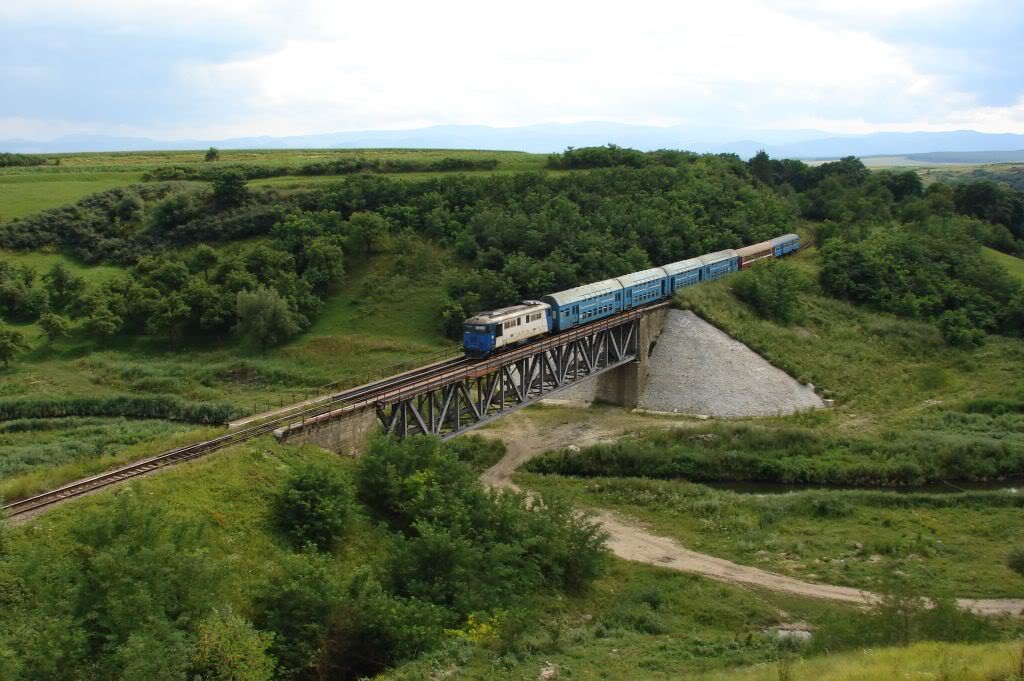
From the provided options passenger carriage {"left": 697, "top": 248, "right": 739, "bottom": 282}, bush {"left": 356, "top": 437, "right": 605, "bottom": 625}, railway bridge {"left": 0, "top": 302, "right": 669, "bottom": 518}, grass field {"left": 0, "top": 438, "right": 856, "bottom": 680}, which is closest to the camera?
grass field {"left": 0, "top": 438, "right": 856, "bottom": 680}

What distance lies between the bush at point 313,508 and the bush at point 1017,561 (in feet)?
87.7

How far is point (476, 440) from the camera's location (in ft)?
167

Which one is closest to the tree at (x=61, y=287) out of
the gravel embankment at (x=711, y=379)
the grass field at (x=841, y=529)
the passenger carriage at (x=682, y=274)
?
the grass field at (x=841, y=529)

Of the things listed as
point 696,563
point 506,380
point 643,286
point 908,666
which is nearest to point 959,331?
point 643,286

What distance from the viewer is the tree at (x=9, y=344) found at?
191 feet

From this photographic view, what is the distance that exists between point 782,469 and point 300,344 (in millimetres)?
39919

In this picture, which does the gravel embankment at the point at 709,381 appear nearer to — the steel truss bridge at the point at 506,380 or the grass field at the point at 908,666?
the steel truss bridge at the point at 506,380

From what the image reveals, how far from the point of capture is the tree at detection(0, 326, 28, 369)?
58334 millimetres

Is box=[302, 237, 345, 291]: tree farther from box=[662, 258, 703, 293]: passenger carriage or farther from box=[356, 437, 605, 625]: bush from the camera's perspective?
box=[356, 437, 605, 625]: bush

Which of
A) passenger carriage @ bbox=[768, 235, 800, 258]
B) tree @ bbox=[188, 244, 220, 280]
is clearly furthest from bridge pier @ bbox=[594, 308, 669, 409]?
tree @ bbox=[188, 244, 220, 280]

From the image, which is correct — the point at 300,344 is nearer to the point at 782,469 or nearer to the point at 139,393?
the point at 139,393

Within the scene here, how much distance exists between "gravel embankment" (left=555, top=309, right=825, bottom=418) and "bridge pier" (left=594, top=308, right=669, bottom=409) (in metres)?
0.53

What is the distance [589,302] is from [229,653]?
123ft

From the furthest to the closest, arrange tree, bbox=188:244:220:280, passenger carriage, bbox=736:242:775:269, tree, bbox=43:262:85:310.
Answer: tree, bbox=188:244:220:280, passenger carriage, bbox=736:242:775:269, tree, bbox=43:262:85:310
